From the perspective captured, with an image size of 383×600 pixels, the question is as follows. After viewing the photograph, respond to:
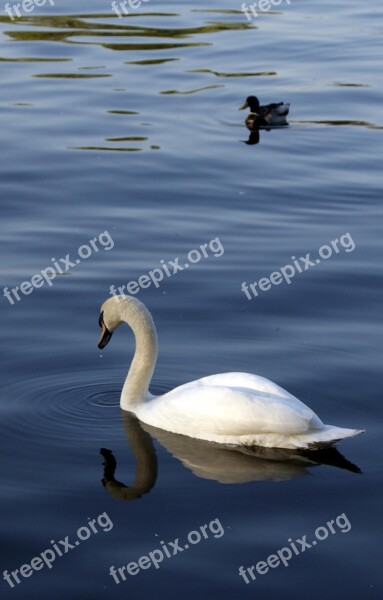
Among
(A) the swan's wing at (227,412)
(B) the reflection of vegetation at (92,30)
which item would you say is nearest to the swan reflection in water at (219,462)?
(A) the swan's wing at (227,412)

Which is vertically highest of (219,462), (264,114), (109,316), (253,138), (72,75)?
(109,316)

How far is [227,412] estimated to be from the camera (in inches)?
366

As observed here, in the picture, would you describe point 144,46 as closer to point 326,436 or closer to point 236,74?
point 236,74

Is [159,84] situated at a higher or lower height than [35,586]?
lower

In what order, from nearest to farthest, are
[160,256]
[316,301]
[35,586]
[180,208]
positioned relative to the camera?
[35,586] < [316,301] < [160,256] < [180,208]

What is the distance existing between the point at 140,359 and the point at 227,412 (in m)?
1.05

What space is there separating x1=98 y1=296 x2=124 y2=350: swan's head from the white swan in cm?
1

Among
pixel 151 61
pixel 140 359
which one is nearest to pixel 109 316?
pixel 140 359

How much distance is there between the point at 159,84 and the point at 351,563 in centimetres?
A: 1581

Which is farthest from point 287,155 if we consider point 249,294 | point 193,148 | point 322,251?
point 249,294

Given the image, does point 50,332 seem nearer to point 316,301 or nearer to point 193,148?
point 316,301

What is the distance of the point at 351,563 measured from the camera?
25.8 ft

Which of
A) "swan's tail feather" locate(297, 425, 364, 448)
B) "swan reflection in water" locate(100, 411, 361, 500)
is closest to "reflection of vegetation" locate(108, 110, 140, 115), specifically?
"swan reflection in water" locate(100, 411, 361, 500)

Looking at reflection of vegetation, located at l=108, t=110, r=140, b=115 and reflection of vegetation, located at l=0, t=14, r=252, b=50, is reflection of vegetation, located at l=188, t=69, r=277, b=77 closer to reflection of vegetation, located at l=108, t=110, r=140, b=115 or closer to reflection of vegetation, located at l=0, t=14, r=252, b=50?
reflection of vegetation, located at l=0, t=14, r=252, b=50
